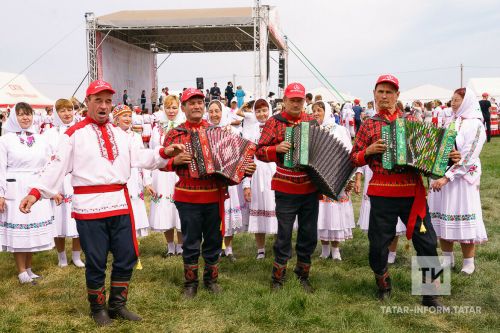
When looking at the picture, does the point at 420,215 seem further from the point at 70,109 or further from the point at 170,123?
the point at 70,109

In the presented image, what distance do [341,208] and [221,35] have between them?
2355 cm

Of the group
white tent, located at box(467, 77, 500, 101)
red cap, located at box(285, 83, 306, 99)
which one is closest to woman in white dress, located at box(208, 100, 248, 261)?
red cap, located at box(285, 83, 306, 99)

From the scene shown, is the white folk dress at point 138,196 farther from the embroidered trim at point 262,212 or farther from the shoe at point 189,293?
the shoe at point 189,293

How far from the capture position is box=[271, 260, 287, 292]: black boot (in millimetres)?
4504

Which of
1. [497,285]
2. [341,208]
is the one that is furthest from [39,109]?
[497,285]

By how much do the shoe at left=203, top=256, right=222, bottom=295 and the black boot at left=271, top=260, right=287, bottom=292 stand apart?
65 centimetres

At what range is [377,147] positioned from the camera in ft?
12.3

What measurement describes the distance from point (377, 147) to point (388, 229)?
91cm

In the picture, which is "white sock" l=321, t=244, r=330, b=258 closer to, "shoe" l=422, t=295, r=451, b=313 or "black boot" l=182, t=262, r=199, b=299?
"shoe" l=422, t=295, r=451, b=313

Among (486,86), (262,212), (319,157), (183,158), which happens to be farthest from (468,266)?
(486,86)

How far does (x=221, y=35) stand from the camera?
26.9 meters

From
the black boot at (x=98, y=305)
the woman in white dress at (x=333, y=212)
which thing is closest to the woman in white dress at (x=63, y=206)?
the black boot at (x=98, y=305)

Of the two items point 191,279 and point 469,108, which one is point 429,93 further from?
point 191,279

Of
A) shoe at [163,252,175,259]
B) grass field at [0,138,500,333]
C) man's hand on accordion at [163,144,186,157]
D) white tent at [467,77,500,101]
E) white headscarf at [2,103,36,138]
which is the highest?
white tent at [467,77,500,101]
